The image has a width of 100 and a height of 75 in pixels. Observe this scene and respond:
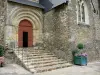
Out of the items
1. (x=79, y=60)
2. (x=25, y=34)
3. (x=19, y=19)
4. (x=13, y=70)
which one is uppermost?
(x=19, y=19)

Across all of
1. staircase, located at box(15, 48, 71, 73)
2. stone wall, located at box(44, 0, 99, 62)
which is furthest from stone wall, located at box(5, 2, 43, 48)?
staircase, located at box(15, 48, 71, 73)

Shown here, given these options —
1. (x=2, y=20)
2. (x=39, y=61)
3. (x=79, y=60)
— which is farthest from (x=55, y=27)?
(x=2, y=20)

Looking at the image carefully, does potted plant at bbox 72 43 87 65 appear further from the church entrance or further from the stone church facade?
the church entrance

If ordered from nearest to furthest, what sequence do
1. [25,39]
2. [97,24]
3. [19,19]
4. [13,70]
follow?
[13,70] → [19,19] → [25,39] → [97,24]

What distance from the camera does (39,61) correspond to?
8.63 m

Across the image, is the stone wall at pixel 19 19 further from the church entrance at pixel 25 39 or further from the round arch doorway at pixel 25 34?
the church entrance at pixel 25 39

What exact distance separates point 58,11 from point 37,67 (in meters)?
4.40

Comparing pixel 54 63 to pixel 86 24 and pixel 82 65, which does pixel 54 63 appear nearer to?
pixel 82 65

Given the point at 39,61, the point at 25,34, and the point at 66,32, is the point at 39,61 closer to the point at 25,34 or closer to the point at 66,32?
the point at 66,32

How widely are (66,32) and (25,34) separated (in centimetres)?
316

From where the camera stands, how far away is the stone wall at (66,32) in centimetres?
984

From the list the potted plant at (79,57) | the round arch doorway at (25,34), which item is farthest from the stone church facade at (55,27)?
the potted plant at (79,57)

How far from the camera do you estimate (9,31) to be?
378 inches

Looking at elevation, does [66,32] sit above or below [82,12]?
below
